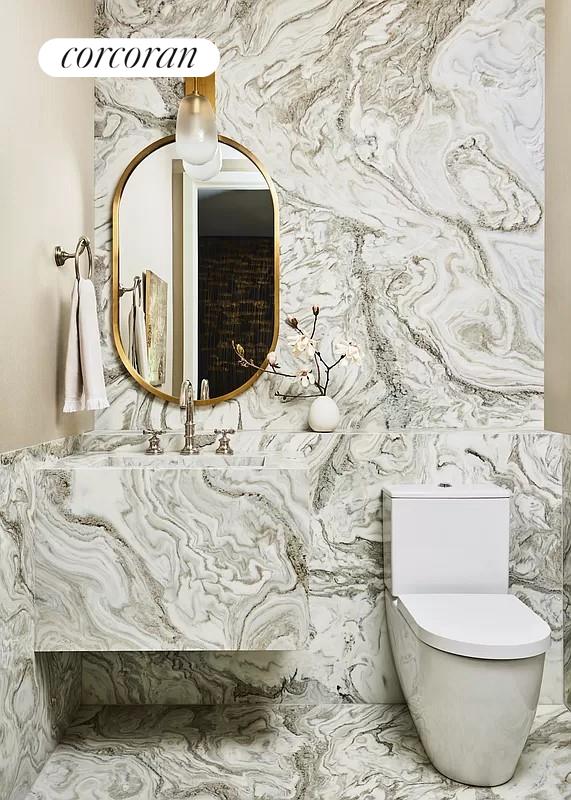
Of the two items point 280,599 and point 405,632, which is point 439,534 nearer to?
point 405,632

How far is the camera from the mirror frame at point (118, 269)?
Result: 2.61 meters

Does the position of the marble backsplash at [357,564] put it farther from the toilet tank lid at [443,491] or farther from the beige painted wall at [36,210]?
the beige painted wall at [36,210]

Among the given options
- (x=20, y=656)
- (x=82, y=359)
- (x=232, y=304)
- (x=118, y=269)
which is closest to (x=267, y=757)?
(x=20, y=656)

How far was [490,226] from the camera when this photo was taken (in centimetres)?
260

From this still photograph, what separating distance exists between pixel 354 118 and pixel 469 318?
0.81m

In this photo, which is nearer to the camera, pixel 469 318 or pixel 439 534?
pixel 439 534

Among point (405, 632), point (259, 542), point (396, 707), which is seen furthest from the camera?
point (396, 707)

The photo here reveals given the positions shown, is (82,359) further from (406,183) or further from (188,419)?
(406,183)

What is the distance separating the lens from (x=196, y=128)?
95.7 inches

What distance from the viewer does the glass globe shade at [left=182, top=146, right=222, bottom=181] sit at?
2.59 metres

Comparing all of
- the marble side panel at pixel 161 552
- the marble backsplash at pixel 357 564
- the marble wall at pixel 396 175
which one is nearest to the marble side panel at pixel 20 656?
the marble side panel at pixel 161 552

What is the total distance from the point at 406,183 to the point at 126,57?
4.14 ft

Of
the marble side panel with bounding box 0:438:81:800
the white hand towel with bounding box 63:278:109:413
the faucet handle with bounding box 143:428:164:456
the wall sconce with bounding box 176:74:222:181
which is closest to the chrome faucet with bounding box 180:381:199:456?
the faucet handle with bounding box 143:428:164:456

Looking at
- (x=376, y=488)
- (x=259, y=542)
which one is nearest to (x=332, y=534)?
(x=376, y=488)
